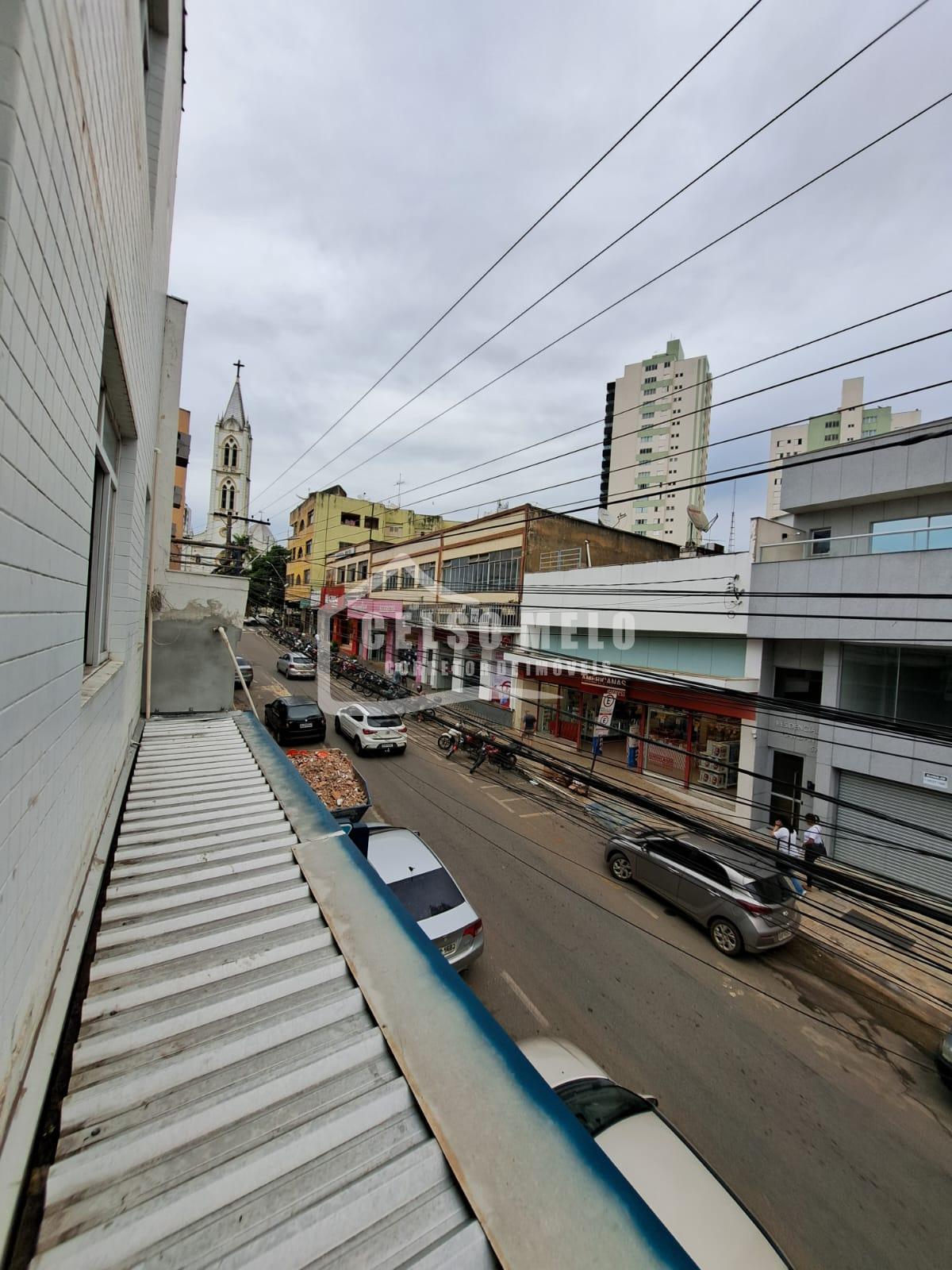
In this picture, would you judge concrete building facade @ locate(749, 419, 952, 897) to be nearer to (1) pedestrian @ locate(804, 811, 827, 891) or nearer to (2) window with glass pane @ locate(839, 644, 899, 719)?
(2) window with glass pane @ locate(839, 644, 899, 719)

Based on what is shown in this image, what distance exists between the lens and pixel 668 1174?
3316mm

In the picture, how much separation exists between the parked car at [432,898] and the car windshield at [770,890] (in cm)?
404

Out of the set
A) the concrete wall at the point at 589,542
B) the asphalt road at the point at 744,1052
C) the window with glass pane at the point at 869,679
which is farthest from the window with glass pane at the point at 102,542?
the concrete wall at the point at 589,542

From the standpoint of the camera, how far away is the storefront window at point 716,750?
12.8 m

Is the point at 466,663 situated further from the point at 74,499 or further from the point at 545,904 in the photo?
the point at 74,499

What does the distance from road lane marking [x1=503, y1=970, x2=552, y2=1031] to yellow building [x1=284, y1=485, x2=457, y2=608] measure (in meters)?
37.2

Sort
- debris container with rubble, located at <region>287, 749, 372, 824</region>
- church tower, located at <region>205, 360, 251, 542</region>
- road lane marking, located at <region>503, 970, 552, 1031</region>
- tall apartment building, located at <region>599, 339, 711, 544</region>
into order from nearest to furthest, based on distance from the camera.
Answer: road lane marking, located at <region>503, 970, 552, 1031</region>, debris container with rubble, located at <region>287, 749, 372, 824</region>, church tower, located at <region>205, 360, 251, 542</region>, tall apartment building, located at <region>599, 339, 711, 544</region>

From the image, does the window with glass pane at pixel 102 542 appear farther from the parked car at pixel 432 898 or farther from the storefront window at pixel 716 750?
the storefront window at pixel 716 750

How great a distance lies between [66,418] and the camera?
6.38 ft

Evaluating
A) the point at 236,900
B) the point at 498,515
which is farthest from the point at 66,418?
the point at 498,515

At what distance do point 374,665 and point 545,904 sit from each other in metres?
22.4

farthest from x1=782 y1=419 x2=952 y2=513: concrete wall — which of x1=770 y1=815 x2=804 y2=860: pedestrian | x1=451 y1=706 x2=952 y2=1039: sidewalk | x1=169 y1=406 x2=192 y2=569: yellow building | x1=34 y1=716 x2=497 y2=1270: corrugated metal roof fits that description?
x1=169 y1=406 x2=192 y2=569: yellow building

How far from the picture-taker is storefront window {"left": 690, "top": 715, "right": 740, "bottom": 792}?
1281 cm

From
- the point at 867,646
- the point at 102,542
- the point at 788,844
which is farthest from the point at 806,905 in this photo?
the point at 102,542
